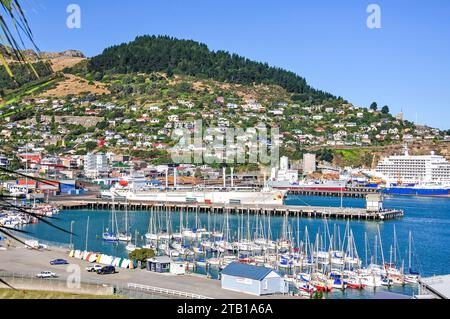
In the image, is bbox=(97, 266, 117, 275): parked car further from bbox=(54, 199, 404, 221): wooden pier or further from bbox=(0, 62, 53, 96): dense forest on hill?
bbox=(54, 199, 404, 221): wooden pier

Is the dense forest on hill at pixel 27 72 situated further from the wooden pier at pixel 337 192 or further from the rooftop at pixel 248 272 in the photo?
the wooden pier at pixel 337 192

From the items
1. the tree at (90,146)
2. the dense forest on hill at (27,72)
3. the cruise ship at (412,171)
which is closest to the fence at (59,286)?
the dense forest on hill at (27,72)

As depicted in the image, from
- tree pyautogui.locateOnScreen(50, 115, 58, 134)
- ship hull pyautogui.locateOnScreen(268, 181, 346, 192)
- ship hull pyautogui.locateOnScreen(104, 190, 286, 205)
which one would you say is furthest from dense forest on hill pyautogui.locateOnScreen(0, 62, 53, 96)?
tree pyautogui.locateOnScreen(50, 115, 58, 134)
